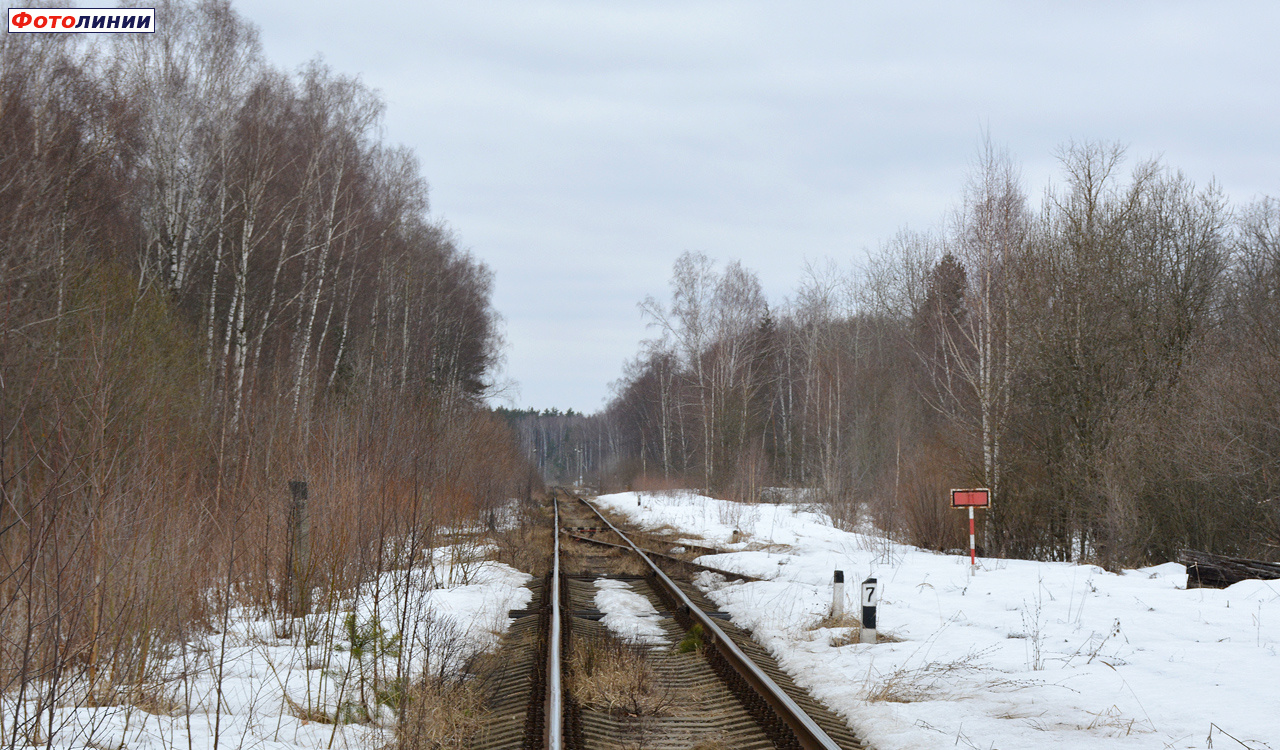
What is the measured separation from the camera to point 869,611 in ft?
27.5

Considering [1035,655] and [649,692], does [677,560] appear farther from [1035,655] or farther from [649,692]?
[649,692]

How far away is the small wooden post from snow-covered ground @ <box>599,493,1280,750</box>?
14.5ft

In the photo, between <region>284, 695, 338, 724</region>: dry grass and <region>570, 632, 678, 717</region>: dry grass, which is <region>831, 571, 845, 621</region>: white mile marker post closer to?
<region>570, 632, 678, 717</region>: dry grass

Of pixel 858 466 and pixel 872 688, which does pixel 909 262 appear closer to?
pixel 858 466

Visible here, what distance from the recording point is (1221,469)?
44.5ft

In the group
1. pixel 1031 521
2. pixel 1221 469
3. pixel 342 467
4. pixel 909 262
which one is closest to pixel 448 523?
pixel 342 467

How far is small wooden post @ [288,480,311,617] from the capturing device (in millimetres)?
7457

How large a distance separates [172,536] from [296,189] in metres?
17.5

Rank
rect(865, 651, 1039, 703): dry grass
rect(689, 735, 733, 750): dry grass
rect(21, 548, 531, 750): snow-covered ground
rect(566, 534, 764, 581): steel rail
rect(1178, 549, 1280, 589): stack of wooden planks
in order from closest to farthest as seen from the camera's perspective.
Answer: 1. rect(21, 548, 531, 750): snow-covered ground
2. rect(689, 735, 733, 750): dry grass
3. rect(865, 651, 1039, 703): dry grass
4. rect(1178, 549, 1280, 589): stack of wooden planks
5. rect(566, 534, 764, 581): steel rail

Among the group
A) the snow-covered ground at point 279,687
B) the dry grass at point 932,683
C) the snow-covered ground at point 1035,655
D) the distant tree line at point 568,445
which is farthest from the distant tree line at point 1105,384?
the distant tree line at point 568,445

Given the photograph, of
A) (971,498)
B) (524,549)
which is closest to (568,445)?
(524,549)

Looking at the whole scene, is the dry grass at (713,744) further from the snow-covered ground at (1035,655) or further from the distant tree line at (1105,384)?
the distant tree line at (1105,384)

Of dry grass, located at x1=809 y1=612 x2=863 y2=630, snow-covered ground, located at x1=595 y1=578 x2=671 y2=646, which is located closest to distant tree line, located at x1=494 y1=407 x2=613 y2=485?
snow-covered ground, located at x1=595 y1=578 x2=671 y2=646

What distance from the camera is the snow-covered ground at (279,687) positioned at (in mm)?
4500
